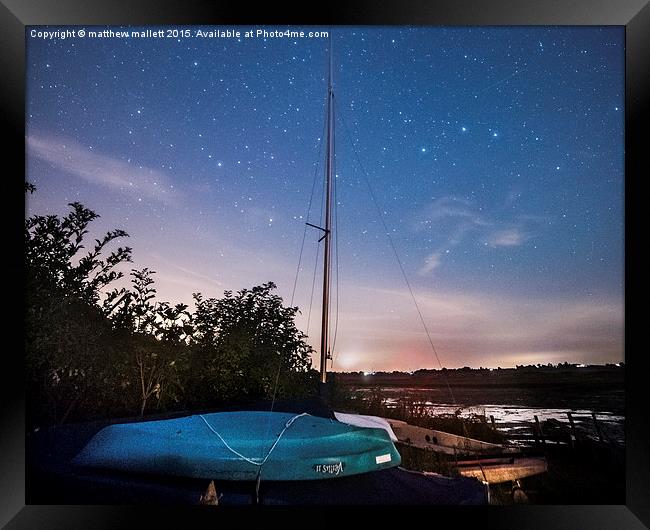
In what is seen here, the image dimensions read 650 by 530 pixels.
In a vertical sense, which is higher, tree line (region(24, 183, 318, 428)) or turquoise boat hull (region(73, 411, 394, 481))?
tree line (region(24, 183, 318, 428))

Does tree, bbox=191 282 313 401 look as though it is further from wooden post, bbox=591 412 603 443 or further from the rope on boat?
wooden post, bbox=591 412 603 443

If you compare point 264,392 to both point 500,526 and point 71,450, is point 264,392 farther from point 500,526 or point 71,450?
point 500,526

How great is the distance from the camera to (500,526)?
9.44ft

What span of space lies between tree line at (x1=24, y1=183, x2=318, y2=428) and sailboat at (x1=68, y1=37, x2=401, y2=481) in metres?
0.18

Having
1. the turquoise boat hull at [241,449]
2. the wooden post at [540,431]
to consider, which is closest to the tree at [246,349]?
the turquoise boat hull at [241,449]

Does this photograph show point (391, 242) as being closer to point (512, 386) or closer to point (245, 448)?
point (512, 386)

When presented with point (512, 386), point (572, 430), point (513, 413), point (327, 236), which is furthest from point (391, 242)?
point (572, 430)

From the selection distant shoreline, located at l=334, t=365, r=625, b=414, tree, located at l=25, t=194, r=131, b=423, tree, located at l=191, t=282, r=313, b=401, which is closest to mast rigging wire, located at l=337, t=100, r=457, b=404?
distant shoreline, located at l=334, t=365, r=625, b=414

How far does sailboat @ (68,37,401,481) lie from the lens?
3020 millimetres

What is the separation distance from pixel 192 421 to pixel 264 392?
1.62 ft
